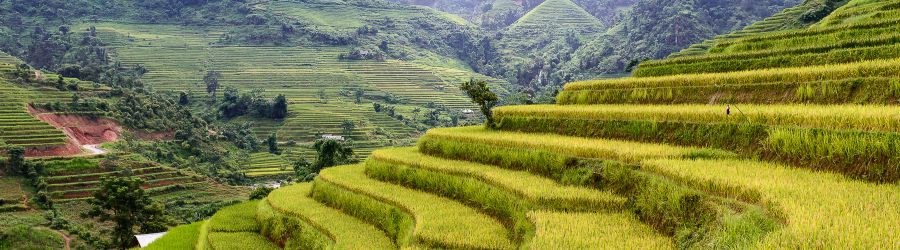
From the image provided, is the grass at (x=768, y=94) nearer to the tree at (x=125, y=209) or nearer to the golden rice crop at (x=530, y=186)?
the golden rice crop at (x=530, y=186)

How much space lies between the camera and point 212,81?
7725cm

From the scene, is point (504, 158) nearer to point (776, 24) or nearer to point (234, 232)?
point (234, 232)

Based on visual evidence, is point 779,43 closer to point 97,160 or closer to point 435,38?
point 97,160

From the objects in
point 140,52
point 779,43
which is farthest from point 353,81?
point 779,43

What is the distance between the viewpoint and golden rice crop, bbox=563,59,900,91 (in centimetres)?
948

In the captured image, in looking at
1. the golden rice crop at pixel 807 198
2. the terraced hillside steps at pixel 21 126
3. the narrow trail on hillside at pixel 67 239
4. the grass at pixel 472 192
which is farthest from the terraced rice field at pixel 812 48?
the terraced hillside steps at pixel 21 126

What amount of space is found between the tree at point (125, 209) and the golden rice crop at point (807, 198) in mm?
22371

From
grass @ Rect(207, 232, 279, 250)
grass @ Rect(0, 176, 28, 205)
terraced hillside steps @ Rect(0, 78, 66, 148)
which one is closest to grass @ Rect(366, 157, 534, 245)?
grass @ Rect(207, 232, 279, 250)

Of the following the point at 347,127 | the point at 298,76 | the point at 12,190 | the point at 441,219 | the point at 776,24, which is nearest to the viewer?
the point at 441,219

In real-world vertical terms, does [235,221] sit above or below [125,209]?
above

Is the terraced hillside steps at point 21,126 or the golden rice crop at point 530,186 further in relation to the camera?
the terraced hillside steps at point 21,126

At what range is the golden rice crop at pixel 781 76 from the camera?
9.48m

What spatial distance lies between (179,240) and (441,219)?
1003 cm

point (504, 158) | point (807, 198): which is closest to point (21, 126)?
point (504, 158)
